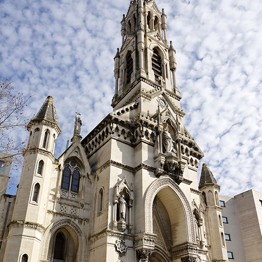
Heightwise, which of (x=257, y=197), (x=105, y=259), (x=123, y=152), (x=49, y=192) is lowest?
(x=105, y=259)

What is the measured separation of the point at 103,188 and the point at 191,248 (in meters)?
8.79

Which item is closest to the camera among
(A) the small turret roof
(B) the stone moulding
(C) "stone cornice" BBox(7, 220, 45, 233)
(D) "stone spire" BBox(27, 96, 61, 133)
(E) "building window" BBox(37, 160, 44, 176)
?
(C) "stone cornice" BBox(7, 220, 45, 233)

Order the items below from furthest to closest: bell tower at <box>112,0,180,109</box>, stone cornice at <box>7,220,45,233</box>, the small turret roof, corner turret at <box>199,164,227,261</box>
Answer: bell tower at <box>112,0,180,109</box> < the small turret roof < corner turret at <box>199,164,227,261</box> < stone cornice at <box>7,220,45,233</box>

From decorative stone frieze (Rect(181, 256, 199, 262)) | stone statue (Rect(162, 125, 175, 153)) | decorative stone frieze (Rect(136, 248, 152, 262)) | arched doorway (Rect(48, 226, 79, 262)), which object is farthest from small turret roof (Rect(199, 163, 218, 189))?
arched doorway (Rect(48, 226, 79, 262))

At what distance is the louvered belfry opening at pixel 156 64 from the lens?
3997 cm

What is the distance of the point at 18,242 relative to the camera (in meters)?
21.6

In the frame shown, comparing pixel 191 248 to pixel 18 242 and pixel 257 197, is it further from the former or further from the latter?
pixel 257 197

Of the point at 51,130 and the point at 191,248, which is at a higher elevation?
the point at 51,130

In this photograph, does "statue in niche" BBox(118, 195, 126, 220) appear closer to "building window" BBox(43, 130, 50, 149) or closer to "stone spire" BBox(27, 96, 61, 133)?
"building window" BBox(43, 130, 50, 149)

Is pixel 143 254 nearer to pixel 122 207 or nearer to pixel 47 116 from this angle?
pixel 122 207

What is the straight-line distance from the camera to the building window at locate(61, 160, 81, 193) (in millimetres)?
27280

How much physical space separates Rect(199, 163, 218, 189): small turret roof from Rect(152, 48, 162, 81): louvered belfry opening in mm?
12130

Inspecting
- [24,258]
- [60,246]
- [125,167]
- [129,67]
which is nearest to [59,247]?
[60,246]

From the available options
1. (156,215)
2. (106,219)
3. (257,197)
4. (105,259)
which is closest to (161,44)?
(156,215)
